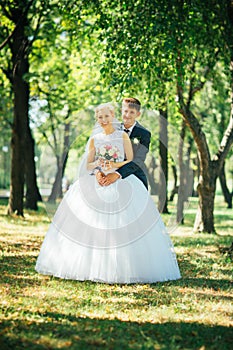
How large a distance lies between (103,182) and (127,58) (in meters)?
5.05

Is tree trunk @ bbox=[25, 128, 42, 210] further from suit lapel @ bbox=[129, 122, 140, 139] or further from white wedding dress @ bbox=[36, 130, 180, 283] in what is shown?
suit lapel @ bbox=[129, 122, 140, 139]

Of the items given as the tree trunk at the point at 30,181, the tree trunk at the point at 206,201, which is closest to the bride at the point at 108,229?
the tree trunk at the point at 206,201

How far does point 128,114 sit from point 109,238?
212 cm

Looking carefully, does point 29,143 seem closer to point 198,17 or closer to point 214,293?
point 198,17

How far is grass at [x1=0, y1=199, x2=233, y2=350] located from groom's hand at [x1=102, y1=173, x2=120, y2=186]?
167 centimetres

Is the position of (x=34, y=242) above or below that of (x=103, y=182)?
below

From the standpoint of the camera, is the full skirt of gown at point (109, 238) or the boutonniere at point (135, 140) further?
the boutonniere at point (135, 140)

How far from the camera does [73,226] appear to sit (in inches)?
360

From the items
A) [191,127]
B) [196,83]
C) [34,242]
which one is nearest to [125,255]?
[34,242]

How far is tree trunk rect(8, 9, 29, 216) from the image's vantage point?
67.1ft

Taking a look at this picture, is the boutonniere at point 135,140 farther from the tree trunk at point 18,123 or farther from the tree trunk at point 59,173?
the tree trunk at point 18,123

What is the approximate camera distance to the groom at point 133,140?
905cm

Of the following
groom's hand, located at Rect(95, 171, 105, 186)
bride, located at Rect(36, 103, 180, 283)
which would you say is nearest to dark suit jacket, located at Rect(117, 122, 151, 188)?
bride, located at Rect(36, 103, 180, 283)

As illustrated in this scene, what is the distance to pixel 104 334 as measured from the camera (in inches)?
238
